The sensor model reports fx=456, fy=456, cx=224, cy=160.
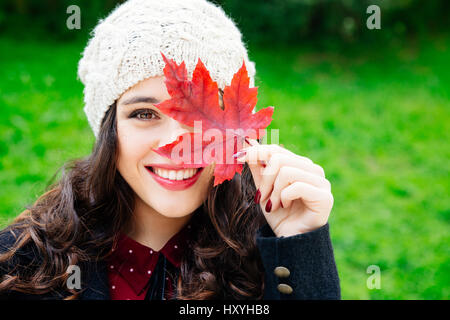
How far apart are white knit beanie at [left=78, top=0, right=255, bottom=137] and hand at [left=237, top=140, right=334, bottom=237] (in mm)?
392

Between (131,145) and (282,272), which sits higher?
(131,145)

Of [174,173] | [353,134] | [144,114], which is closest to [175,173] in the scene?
[174,173]

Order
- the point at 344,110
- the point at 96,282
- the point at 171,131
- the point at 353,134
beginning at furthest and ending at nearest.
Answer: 1. the point at 344,110
2. the point at 353,134
3. the point at 96,282
4. the point at 171,131

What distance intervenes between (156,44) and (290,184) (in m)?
0.65

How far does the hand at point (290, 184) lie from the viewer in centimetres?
130

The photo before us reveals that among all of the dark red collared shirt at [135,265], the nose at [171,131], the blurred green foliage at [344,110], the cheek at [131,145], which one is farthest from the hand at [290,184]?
the blurred green foliage at [344,110]

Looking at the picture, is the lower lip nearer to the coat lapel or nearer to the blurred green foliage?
the coat lapel

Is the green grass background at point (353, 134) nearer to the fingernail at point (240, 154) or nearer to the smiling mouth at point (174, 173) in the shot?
the smiling mouth at point (174, 173)

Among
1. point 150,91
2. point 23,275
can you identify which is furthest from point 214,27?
point 23,275

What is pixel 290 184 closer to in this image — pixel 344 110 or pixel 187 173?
pixel 187 173

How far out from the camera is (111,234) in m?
1.73

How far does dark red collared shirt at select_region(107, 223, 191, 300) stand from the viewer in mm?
1677
